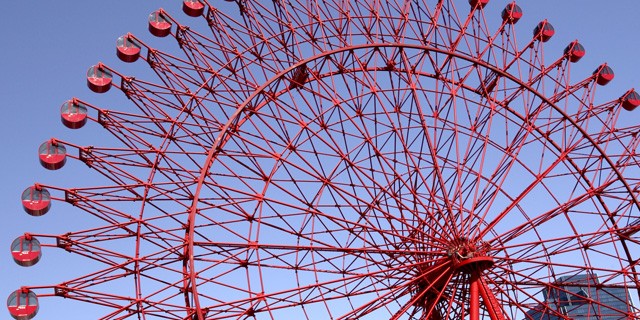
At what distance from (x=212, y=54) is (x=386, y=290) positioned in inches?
324

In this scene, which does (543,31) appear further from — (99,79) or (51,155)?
(51,155)

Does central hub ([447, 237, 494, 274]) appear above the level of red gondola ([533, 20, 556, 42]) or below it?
below

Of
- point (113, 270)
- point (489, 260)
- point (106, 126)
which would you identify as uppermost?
point (106, 126)

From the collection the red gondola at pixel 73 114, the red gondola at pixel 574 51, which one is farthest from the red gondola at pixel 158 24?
the red gondola at pixel 574 51

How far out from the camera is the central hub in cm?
1969

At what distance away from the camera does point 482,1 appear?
85.4 feet

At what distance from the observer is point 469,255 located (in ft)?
65.6

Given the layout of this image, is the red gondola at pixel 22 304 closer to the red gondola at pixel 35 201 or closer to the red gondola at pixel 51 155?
the red gondola at pixel 35 201

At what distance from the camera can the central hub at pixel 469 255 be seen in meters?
19.7

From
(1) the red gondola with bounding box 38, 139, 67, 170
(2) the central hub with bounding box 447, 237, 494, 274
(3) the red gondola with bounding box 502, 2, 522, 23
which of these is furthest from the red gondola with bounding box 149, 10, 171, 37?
(3) the red gondola with bounding box 502, 2, 522, 23

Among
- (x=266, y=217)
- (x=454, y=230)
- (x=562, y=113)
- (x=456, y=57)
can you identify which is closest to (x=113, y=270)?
(x=266, y=217)

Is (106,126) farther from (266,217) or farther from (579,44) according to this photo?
(579,44)

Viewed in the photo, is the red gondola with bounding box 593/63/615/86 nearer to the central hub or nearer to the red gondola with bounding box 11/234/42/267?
the central hub

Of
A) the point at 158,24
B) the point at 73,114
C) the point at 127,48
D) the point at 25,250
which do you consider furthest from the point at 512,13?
the point at 25,250
